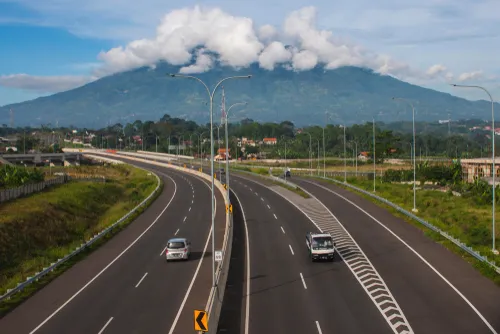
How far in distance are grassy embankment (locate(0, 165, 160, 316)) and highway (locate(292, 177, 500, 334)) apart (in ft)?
60.1

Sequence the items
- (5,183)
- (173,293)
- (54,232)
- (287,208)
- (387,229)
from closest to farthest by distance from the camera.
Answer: (173,293) → (387,229) → (54,232) → (287,208) → (5,183)

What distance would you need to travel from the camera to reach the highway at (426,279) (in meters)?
23.2

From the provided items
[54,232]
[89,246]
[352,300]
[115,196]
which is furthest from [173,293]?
[115,196]

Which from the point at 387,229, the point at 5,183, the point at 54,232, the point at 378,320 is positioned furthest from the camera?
the point at 5,183

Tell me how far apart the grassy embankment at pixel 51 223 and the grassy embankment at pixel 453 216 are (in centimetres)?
2398

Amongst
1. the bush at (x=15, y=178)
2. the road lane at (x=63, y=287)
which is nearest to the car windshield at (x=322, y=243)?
the road lane at (x=63, y=287)

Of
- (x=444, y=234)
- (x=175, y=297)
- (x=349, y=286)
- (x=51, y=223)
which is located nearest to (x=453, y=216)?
(x=444, y=234)

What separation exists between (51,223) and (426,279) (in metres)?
38.3

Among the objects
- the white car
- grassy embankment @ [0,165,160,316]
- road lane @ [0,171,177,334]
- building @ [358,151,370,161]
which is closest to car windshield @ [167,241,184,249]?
road lane @ [0,171,177,334]

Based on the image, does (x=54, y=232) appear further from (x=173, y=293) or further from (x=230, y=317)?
(x=230, y=317)

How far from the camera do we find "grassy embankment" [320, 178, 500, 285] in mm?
35938

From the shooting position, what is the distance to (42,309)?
26.2 metres

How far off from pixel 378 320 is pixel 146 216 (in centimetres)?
3674

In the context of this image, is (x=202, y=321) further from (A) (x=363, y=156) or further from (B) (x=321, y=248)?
(A) (x=363, y=156)
